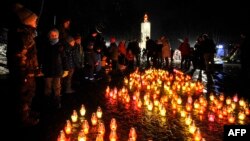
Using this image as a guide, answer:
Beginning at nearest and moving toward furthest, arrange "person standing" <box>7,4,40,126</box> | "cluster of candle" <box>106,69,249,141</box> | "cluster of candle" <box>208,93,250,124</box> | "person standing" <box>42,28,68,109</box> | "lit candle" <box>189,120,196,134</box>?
"person standing" <box>7,4,40,126</box>
"lit candle" <box>189,120,196,134</box>
"cluster of candle" <box>208,93,250,124</box>
"cluster of candle" <box>106,69,249,141</box>
"person standing" <box>42,28,68,109</box>

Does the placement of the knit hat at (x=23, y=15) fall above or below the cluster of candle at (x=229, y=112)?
above

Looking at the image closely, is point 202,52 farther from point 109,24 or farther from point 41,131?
point 109,24

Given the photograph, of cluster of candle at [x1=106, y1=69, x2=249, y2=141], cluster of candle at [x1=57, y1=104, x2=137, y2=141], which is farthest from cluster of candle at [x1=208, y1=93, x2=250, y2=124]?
cluster of candle at [x1=57, y1=104, x2=137, y2=141]

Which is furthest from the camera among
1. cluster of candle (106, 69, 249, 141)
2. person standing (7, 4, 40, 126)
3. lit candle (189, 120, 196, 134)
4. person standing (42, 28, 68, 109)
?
person standing (42, 28, 68, 109)

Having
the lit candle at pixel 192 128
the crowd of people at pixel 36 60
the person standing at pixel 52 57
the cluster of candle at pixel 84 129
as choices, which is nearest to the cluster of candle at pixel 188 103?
the lit candle at pixel 192 128

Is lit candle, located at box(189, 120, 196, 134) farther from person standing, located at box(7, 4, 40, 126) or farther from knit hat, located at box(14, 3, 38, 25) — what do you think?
knit hat, located at box(14, 3, 38, 25)

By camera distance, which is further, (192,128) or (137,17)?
(137,17)

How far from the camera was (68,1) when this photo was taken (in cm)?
1466

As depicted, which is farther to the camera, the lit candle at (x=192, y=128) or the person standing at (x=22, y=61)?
the lit candle at (x=192, y=128)

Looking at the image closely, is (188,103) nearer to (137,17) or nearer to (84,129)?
(84,129)

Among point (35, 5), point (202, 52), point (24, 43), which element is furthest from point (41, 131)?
point (202, 52)

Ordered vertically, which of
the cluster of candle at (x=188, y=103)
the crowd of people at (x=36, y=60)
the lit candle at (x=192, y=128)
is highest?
the crowd of people at (x=36, y=60)

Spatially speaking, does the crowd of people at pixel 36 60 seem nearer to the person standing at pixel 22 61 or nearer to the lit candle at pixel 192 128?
the person standing at pixel 22 61

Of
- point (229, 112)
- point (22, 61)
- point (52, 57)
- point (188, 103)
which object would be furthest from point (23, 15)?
point (229, 112)
